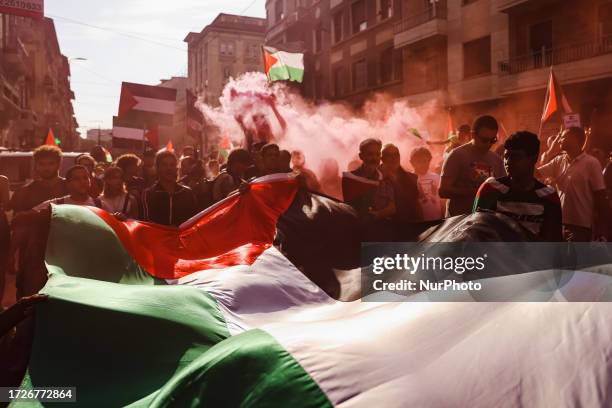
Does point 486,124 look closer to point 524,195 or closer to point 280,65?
point 524,195

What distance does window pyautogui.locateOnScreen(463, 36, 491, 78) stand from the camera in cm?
2097

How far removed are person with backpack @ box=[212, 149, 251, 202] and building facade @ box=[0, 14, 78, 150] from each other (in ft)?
77.8

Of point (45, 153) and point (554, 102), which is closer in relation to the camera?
point (45, 153)

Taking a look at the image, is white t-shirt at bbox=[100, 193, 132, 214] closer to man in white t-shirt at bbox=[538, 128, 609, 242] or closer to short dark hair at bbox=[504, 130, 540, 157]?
short dark hair at bbox=[504, 130, 540, 157]

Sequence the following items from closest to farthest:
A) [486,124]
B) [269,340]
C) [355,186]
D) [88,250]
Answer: [269,340] → [88,250] → [486,124] → [355,186]

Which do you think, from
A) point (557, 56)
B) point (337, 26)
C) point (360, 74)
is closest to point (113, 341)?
point (557, 56)

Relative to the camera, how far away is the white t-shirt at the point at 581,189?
6141 millimetres

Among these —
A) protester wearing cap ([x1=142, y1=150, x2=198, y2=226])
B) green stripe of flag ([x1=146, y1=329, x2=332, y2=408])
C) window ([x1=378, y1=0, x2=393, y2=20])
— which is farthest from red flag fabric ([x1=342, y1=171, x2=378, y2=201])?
window ([x1=378, y1=0, x2=393, y2=20])

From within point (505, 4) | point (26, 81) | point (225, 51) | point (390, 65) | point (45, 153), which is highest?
point (225, 51)

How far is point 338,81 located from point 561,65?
52.5ft

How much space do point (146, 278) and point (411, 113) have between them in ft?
66.5

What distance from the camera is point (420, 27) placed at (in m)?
23.3

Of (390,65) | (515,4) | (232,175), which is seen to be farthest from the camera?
(390,65)

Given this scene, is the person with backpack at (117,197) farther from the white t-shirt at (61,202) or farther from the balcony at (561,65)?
the balcony at (561,65)
